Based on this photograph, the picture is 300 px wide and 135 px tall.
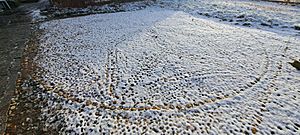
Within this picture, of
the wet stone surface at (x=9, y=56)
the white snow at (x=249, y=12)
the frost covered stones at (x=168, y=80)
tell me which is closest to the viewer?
the frost covered stones at (x=168, y=80)

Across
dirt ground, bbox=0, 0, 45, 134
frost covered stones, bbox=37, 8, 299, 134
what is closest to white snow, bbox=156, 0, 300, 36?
frost covered stones, bbox=37, 8, 299, 134

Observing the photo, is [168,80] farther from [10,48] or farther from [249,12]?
[249,12]

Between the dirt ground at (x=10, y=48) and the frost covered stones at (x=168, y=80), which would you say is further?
the dirt ground at (x=10, y=48)

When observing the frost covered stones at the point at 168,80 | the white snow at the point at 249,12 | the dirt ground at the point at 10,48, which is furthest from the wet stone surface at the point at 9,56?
the white snow at the point at 249,12

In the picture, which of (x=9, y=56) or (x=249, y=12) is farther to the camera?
(x=249, y=12)

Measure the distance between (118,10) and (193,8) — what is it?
432 centimetres

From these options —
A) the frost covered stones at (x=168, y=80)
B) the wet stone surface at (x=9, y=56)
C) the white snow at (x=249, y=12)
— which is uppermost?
the white snow at (x=249, y=12)

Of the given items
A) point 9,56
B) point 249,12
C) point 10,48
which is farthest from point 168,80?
point 249,12

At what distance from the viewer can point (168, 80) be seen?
4633 mm

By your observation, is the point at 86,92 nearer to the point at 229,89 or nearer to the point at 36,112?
the point at 36,112

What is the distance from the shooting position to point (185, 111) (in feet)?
12.2

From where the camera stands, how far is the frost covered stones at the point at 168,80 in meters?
3.51

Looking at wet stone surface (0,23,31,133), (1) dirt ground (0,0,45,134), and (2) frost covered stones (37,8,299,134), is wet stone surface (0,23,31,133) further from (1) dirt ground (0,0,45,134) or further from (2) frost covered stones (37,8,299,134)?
(2) frost covered stones (37,8,299,134)

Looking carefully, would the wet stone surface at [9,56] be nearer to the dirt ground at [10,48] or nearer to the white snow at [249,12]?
the dirt ground at [10,48]
